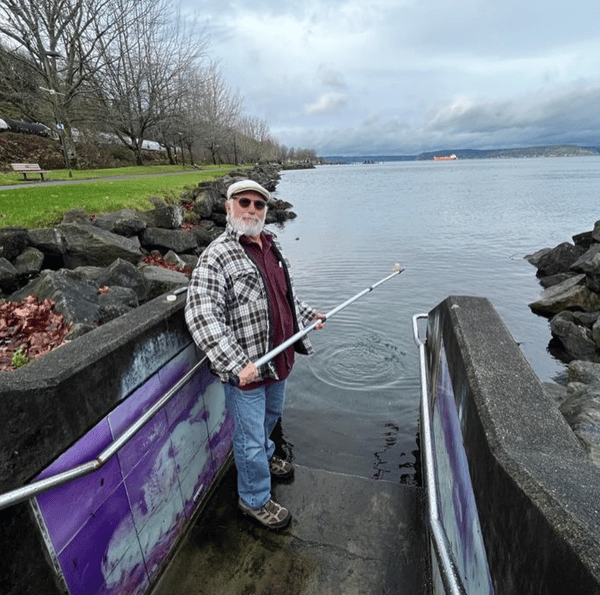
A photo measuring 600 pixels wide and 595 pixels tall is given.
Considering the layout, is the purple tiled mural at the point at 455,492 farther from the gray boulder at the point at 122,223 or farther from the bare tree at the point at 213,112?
the bare tree at the point at 213,112

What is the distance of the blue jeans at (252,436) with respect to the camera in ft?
10.4

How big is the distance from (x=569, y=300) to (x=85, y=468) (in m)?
14.2

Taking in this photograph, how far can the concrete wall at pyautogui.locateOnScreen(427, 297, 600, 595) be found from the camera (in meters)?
1.20

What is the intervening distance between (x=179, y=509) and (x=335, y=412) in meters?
3.77

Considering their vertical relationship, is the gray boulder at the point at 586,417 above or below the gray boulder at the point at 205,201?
above

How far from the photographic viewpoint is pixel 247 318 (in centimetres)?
301

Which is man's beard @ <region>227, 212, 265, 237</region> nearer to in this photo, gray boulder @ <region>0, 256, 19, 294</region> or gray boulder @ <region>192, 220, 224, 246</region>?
gray boulder @ <region>0, 256, 19, 294</region>

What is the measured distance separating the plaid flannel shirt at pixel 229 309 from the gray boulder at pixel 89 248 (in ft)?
21.5

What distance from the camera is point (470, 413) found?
7.20 ft

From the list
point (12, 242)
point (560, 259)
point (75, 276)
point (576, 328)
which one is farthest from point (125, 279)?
point (560, 259)

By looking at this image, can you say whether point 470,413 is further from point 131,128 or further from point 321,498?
point 131,128

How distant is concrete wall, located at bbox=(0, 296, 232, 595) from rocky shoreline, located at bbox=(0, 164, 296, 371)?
218 centimetres

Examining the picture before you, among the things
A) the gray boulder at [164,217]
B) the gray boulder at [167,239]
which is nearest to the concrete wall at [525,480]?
the gray boulder at [167,239]

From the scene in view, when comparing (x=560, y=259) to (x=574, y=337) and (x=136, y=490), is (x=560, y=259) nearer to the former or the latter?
(x=574, y=337)
